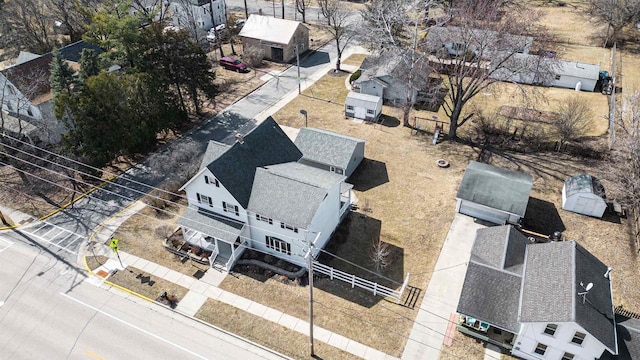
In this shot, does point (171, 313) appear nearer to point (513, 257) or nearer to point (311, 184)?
point (311, 184)

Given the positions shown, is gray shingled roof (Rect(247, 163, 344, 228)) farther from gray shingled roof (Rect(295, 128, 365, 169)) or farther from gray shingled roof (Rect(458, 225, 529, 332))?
gray shingled roof (Rect(458, 225, 529, 332))

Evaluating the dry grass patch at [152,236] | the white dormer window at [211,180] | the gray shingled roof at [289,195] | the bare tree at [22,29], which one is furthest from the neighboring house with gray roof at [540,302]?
the bare tree at [22,29]

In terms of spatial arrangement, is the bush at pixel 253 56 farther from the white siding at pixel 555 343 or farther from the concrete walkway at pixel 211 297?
the white siding at pixel 555 343

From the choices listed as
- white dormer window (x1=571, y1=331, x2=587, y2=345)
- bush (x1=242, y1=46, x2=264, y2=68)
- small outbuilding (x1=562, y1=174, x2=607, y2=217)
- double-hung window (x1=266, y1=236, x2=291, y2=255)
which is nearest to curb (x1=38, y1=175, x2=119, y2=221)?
double-hung window (x1=266, y1=236, x2=291, y2=255)

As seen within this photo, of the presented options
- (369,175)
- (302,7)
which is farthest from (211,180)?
(302,7)

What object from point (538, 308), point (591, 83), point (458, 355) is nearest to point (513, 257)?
point (538, 308)

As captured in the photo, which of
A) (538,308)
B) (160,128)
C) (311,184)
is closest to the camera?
(538,308)
